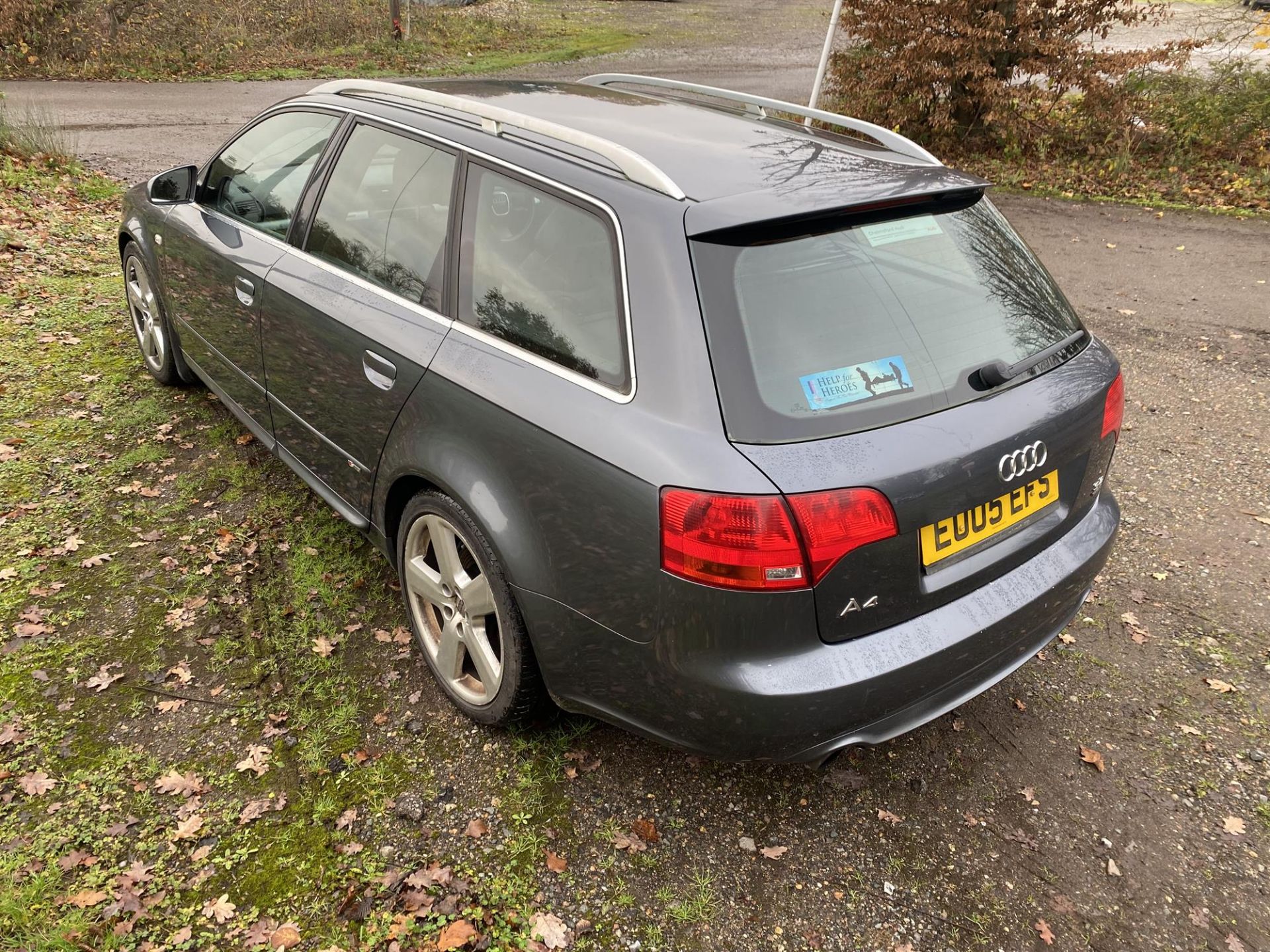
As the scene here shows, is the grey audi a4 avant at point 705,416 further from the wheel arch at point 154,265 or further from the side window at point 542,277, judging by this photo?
the wheel arch at point 154,265

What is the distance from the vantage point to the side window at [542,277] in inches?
88.1

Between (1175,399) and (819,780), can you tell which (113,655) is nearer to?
(819,780)

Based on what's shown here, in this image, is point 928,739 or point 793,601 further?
point 928,739

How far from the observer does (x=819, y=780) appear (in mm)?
2770

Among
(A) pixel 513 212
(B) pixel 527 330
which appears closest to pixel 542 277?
(B) pixel 527 330

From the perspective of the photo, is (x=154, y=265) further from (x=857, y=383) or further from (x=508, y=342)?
(x=857, y=383)

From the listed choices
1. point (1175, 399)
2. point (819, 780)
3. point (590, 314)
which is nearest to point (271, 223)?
point (590, 314)

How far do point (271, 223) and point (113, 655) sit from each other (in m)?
1.77

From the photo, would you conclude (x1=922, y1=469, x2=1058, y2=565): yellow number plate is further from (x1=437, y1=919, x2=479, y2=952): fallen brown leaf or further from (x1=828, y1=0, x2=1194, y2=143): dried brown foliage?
(x1=828, y1=0, x2=1194, y2=143): dried brown foliage

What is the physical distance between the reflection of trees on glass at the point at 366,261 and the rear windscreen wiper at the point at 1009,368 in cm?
164

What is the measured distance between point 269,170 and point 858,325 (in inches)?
108

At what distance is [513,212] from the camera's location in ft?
A: 8.33

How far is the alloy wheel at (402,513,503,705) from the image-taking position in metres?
2.68

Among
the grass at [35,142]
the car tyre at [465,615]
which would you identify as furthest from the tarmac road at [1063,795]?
the grass at [35,142]
